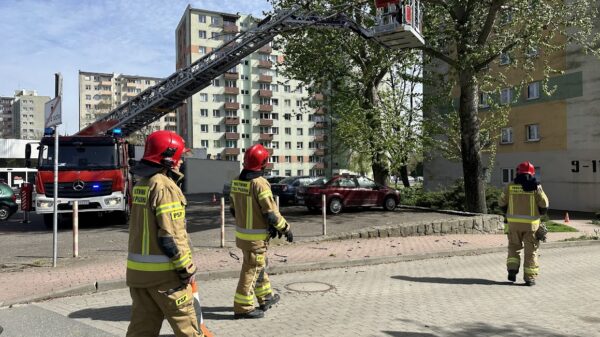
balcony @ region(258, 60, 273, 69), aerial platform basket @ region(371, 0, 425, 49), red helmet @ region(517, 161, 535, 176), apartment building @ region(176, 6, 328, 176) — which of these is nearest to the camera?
red helmet @ region(517, 161, 535, 176)

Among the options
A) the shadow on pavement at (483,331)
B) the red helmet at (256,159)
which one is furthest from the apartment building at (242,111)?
the shadow on pavement at (483,331)

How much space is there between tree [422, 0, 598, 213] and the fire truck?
3.00 m

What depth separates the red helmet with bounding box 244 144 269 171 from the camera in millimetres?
5567

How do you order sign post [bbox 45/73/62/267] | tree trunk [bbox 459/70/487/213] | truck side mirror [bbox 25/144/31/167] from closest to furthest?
1. sign post [bbox 45/73/62/267]
2. truck side mirror [bbox 25/144/31/167]
3. tree trunk [bbox 459/70/487/213]

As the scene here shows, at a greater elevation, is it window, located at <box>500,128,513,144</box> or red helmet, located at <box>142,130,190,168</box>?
window, located at <box>500,128,513,144</box>

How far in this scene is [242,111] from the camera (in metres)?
79.4

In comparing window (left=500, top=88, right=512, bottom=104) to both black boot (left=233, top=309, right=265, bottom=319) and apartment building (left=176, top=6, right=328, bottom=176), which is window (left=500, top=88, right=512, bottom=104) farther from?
apartment building (left=176, top=6, right=328, bottom=176)

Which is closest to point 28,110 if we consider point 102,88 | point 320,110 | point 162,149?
point 102,88

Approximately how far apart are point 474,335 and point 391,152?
1782 centimetres

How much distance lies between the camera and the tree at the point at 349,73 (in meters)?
19.8

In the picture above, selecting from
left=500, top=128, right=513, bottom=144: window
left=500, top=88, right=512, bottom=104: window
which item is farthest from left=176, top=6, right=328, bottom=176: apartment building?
left=500, top=128, right=513, bottom=144: window

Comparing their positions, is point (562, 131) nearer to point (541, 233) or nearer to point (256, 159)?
point (541, 233)

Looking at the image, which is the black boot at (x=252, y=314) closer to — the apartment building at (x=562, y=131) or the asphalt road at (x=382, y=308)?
the asphalt road at (x=382, y=308)

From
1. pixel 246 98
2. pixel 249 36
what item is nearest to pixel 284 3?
pixel 249 36
